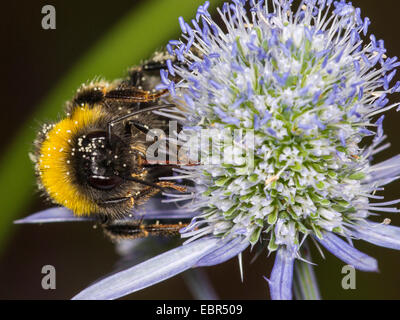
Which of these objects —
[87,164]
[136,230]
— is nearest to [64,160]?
[87,164]

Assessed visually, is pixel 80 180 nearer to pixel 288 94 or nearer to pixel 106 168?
pixel 106 168

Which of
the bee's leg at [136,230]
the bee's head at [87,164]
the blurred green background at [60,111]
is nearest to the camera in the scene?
the bee's head at [87,164]

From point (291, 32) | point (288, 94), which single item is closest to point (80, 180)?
point (288, 94)

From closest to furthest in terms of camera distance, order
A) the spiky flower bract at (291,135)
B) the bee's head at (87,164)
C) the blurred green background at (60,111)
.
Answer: the spiky flower bract at (291,135), the bee's head at (87,164), the blurred green background at (60,111)

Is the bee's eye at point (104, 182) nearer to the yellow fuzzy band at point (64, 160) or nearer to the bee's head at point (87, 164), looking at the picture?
the bee's head at point (87, 164)

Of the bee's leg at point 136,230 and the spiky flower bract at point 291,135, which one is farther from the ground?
the spiky flower bract at point 291,135

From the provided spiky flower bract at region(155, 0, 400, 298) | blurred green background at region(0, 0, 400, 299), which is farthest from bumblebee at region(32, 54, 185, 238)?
blurred green background at region(0, 0, 400, 299)

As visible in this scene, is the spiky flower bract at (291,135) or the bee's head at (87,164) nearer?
the spiky flower bract at (291,135)

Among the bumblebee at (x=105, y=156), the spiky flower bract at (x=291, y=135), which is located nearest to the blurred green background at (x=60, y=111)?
the bumblebee at (x=105, y=156)
